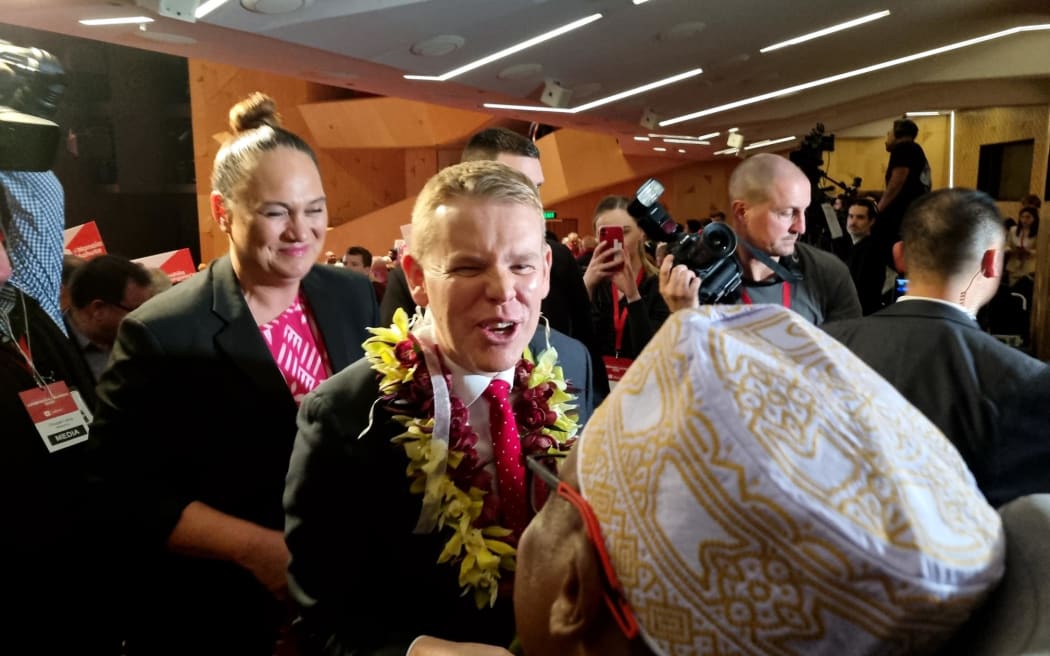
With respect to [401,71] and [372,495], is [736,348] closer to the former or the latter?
[372,495]

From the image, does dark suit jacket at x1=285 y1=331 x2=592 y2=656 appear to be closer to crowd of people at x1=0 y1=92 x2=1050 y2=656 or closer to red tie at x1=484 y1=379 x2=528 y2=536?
crowd of people at x1=0 y1=92 x2=1050 y2=656

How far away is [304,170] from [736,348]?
135 centimetres

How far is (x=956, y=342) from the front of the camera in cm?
185

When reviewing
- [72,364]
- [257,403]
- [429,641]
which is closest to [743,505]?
[429,641]

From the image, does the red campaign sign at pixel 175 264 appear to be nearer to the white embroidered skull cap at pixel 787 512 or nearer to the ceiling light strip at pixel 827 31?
the white embroidered skull cap at pixel 787 512

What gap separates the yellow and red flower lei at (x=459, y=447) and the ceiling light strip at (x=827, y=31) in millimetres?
6828

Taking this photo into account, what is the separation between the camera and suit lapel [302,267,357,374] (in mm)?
1728

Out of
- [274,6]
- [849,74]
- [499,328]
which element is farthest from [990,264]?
[849,74]

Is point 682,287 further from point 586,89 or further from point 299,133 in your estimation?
point 299,133

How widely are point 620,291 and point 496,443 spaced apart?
1.89 meters

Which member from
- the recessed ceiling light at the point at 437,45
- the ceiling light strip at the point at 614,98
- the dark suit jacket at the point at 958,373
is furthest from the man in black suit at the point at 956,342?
the ceiling light strip at the point at 614,98

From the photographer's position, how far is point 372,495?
1.09 meters

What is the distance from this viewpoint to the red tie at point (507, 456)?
1.13 meters

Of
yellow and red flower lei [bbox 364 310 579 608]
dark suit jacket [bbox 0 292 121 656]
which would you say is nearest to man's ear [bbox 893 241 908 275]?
yellow and red flower lei [bbox 364 310 579 608]
